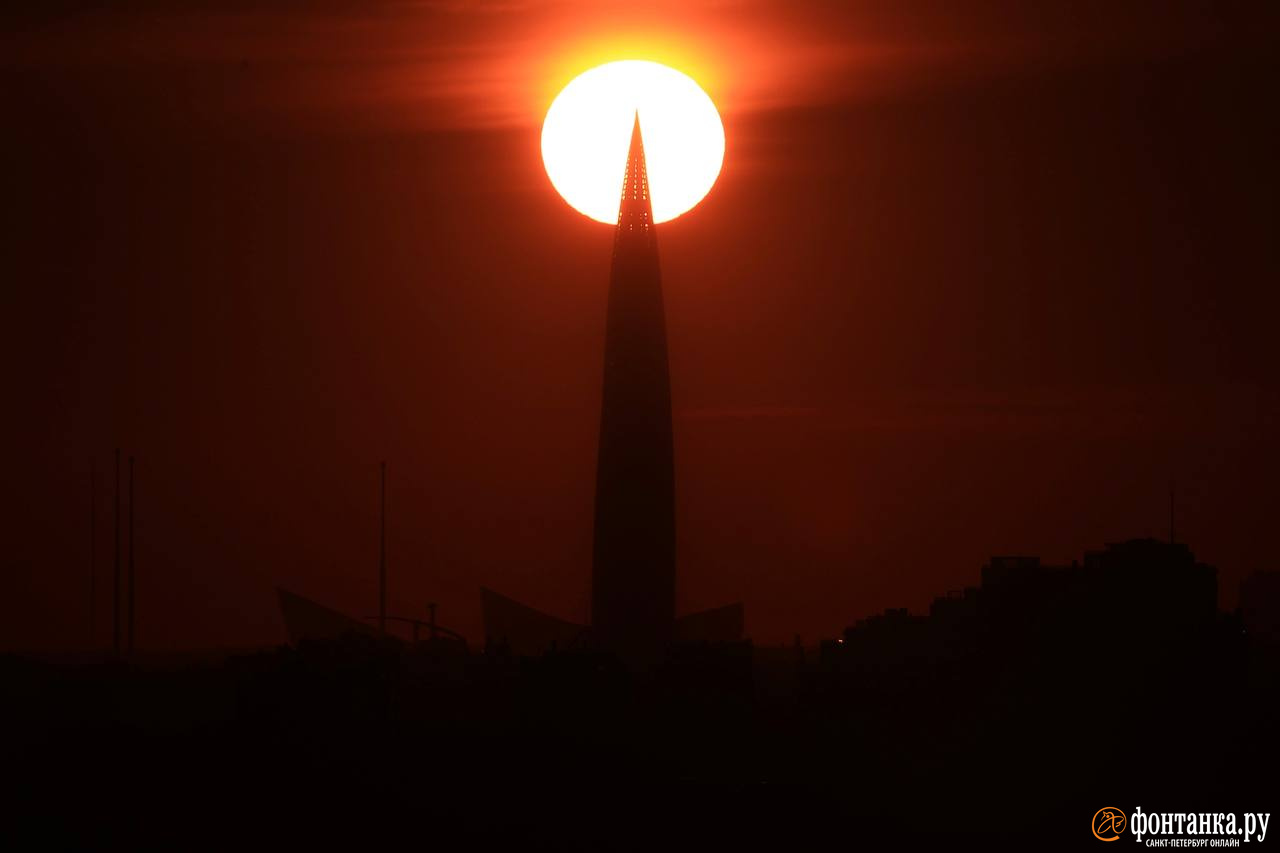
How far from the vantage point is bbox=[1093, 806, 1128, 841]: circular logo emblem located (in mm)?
54656

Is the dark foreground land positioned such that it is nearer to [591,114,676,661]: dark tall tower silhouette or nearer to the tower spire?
[591,114,676,661]: dark tall tower silhouette

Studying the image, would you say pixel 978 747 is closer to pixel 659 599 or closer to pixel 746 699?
pixel 746 699

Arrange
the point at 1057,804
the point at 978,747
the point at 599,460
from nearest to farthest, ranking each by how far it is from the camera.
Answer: the point at 1057,804 < the point at 978,747 < the point at 599,460

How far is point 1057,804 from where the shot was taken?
59.2 metres

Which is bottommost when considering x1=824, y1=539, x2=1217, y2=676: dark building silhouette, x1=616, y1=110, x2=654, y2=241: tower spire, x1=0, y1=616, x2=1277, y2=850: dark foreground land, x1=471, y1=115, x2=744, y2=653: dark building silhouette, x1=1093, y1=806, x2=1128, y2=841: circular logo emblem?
x1=1093, y1=806, x2=1128, y2=841: circular logo emblem

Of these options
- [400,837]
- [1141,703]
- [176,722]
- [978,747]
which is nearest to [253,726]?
[176,722]

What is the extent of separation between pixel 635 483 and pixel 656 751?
1609 inches

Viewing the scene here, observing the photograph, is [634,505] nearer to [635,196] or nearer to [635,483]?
[635,483]

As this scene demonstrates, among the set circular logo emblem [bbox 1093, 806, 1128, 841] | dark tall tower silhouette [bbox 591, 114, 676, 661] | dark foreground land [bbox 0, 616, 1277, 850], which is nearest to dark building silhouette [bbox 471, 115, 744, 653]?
dark tall tower silhouette [bbox 591, 114, 676, 661]

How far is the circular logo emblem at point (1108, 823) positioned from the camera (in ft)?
179

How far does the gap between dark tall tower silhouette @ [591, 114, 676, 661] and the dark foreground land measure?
73.0 feet

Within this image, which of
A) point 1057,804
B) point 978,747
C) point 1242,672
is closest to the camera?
point 1057,804

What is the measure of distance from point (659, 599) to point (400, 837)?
170 feet

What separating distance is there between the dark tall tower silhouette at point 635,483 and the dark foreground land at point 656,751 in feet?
73.0
